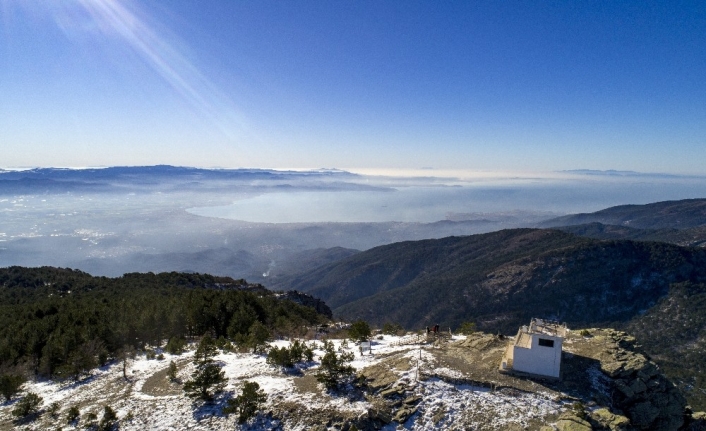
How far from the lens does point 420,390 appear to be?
1847cm

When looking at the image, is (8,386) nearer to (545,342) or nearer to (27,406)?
(27,406)

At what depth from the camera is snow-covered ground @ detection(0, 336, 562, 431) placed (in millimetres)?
16609

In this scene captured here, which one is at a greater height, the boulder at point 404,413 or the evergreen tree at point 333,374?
the evergreen tree at point 333,374

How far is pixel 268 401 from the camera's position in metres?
17.9

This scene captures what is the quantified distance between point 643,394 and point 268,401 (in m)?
20.2

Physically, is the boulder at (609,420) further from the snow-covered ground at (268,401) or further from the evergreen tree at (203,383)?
the evergreen tree at (203,383)

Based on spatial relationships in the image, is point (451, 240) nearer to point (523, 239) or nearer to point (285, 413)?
point (523, 239)

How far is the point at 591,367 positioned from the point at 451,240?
139 meters

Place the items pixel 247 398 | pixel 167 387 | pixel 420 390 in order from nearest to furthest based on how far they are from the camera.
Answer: pixel 247 398
pixel 420 390
pixel 167 387

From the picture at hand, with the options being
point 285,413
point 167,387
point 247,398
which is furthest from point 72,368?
point 285,413

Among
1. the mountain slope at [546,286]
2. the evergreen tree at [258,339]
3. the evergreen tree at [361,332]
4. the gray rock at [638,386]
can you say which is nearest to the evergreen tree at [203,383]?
the evergreen tree at [258,339]

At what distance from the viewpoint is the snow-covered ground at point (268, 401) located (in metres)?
16.6

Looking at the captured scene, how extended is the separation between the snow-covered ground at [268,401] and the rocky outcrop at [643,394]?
16.9 feet

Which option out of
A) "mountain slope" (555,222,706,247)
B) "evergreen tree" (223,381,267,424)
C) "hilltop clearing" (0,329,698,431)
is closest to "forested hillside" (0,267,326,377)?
"hilltop clearing" (0,329,698,431)
